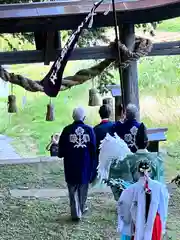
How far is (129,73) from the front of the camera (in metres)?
5.99

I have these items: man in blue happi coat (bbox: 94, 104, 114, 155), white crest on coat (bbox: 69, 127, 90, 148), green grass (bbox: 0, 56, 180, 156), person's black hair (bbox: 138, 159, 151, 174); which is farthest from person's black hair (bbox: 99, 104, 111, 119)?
→ green grass (bbox: 0, 56, 180, 156)

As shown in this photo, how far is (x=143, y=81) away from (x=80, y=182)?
6668 mm

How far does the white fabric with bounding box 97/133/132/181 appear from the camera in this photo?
376cm

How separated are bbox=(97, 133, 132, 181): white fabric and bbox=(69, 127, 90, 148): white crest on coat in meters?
0.78

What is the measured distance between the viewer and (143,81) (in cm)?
1105

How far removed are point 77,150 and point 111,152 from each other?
92 centimetres

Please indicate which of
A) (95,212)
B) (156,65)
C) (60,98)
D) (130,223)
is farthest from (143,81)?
(130,223)

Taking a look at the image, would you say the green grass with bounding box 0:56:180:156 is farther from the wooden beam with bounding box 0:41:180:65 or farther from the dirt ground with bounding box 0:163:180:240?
the dirt ground with bounding box 0:163:180:240

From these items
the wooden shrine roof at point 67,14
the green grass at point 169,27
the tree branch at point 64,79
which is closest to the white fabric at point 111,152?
the wooden shrine roof at point 67,14

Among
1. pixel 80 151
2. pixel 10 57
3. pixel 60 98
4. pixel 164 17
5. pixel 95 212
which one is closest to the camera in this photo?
pixel 80 151

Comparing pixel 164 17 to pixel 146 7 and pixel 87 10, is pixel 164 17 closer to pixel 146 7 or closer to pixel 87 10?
pixel 146 7

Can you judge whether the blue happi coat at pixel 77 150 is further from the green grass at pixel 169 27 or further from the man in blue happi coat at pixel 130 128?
the green grass at pixel 169 27

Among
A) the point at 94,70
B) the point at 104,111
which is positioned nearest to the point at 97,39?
the point at 94,70

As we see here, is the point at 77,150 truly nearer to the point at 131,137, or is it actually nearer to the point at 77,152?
the point at 77,152
